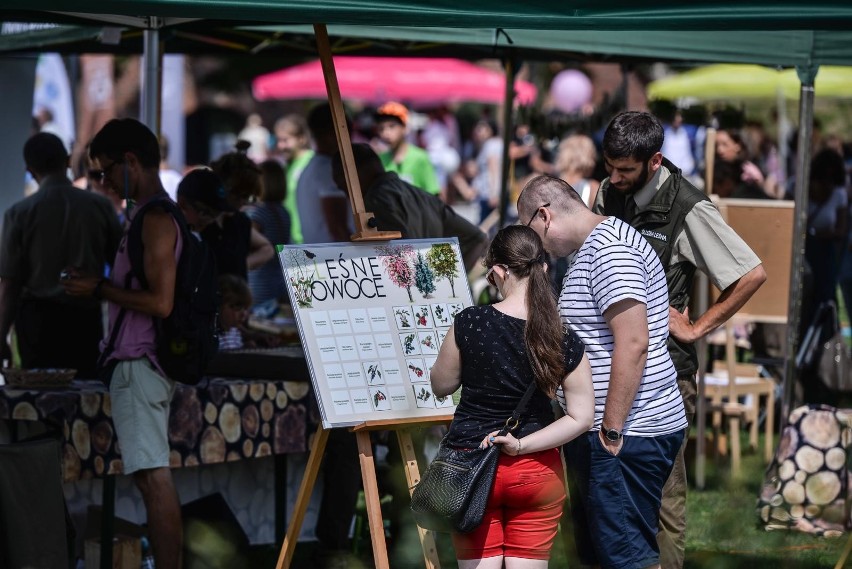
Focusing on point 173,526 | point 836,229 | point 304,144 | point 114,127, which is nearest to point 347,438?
point 173,526

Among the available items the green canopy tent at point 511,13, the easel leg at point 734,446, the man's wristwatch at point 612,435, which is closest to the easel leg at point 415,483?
the man's wristwatch at point 612,435

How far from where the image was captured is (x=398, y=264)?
4.68 metres

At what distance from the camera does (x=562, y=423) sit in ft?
12.4

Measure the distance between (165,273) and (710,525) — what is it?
9.82 ft

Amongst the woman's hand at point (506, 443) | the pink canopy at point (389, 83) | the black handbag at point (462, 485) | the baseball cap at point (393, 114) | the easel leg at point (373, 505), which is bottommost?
the easel leg at point (373, 505)

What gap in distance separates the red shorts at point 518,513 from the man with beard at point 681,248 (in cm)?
75

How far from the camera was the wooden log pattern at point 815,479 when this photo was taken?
20.9ft

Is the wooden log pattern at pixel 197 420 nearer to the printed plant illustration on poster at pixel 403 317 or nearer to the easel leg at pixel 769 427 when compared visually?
the printed plant illustration on poster at pixel 403 317

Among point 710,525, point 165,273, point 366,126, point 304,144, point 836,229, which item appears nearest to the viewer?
point 165,273

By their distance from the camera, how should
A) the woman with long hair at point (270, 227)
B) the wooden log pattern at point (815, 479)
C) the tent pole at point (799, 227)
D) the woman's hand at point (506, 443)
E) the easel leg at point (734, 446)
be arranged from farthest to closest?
the woman with long hair at point (270, 227), the easel leg at point (734, 446), the tent pole at point (799, 227), the wooden log pattern at point (815, 479), the woman's hand at point (506, 443)

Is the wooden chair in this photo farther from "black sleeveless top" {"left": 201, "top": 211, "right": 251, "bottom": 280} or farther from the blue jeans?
the blue jeans

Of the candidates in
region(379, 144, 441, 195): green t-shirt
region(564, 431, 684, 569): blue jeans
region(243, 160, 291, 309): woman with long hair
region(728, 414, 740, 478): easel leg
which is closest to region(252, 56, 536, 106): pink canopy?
region(379, 144, 441, 195): green t-shirt

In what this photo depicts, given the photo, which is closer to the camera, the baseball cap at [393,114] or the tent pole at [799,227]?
the tent pole at [799,227]

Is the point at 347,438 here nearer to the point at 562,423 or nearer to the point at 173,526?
the point at 173,526
